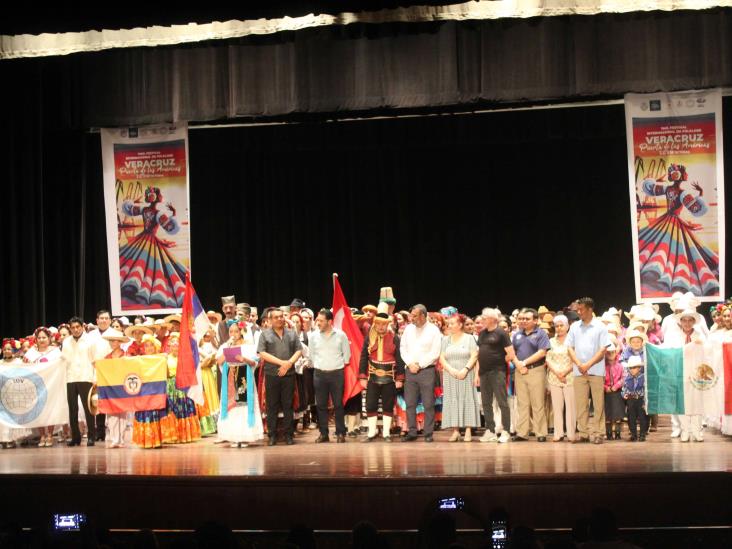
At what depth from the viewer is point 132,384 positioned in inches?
437

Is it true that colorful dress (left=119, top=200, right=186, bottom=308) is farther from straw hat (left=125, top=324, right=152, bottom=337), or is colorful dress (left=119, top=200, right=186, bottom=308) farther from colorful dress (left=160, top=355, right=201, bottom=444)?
colorful dress (left=160, top=355, right=201, bottom=444)

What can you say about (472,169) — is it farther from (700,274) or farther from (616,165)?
(700,274)

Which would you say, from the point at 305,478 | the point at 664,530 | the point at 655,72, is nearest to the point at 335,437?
the point at 305,478

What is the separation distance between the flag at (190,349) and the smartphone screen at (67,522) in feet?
17.8

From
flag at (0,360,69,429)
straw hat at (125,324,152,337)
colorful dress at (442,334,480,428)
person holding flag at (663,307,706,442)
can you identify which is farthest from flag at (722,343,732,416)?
flag at (0,360,69,429)

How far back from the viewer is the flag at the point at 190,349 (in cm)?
1102

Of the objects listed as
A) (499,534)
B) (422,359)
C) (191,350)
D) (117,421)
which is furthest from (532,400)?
(499,534)

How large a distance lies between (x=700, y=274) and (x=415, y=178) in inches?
225

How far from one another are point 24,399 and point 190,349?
221cm

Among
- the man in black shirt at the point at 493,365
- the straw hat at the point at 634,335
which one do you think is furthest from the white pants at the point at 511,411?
the straw hat at the point at 634,335

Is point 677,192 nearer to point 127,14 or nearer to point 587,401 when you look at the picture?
point 587,401

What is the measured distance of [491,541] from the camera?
16.6 ft

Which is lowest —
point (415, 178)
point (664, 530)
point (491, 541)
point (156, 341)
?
point (664, 530)

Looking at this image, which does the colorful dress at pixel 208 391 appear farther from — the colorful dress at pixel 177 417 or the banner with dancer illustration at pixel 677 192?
the banner with dancer illustration at pixel 677 192
